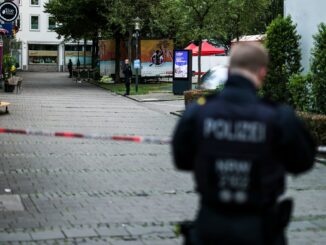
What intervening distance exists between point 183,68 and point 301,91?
16823mm

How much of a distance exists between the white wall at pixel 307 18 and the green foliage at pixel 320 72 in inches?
83.6

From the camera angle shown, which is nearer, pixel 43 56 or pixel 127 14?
pixel 127 14

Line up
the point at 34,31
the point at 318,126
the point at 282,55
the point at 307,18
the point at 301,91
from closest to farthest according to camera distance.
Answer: the point at 318,126 < the point at 301,91 < the point at 282,55 < the point at 307,18 < the point at 34,31

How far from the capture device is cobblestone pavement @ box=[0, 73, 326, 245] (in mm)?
6703

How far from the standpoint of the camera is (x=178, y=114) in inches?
864

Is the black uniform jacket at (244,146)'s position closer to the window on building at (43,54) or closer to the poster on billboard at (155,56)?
the poster on billboard at (155,56)

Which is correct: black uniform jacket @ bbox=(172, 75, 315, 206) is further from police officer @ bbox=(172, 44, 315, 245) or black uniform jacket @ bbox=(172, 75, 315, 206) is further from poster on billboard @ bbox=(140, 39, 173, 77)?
poster on billboard @ bbox=(140, 39, 173, 77)

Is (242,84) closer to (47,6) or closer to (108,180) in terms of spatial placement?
(108,180)

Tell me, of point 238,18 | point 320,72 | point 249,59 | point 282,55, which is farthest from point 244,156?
point 238,18

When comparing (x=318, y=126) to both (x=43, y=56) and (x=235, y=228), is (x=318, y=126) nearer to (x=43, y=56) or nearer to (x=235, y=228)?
(x=235, y=228)

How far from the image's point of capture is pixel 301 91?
1447 centimetres

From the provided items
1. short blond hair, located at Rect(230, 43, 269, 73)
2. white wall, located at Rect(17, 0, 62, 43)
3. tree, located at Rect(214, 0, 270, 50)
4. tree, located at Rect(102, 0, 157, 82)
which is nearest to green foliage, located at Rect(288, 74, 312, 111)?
short blond hair, located at Rect(230, 43, 269, 73)

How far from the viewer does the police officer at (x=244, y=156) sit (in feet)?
10.7

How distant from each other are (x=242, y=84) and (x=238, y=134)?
0.29 meters
